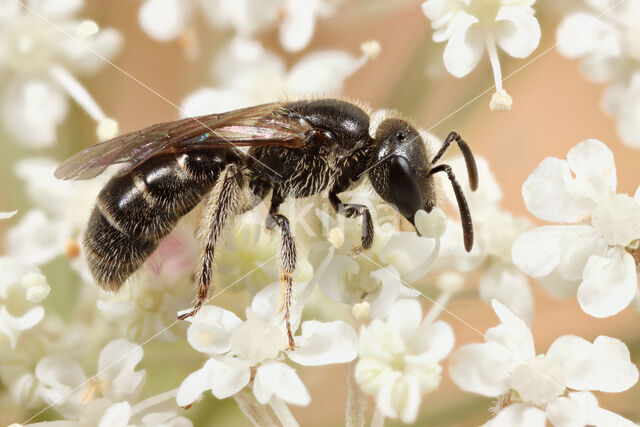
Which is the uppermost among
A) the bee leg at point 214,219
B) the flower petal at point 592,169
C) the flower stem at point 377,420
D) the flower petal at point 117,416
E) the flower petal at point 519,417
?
the bee leg at point 214,219

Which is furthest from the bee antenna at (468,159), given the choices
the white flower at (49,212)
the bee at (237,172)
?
the white flower at (49,212)

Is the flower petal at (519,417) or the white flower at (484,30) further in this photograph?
the white flower at (484,30)

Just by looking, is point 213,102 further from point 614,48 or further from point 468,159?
point 614,48

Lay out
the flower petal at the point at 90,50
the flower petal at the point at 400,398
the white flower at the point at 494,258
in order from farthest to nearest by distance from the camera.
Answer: the flower petal at the point at 90,50 → the white flower at the point at 494,258 → the flower petal at the point at 400,398

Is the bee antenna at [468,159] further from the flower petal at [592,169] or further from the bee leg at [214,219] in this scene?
the bee leg at [214,219]

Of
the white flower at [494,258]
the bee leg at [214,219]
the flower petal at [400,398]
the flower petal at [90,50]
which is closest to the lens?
the flower petal at [400,398]

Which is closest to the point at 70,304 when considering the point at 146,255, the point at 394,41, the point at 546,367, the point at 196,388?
the point at 146,255

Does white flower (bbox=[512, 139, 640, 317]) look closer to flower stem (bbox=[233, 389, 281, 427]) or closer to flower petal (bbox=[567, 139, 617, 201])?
flower petal (bbox=[567, 139, 617, 201])
